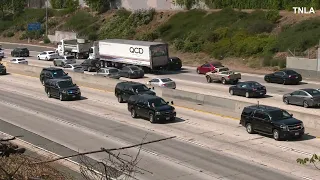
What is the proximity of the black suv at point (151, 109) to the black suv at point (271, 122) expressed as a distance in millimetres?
4451

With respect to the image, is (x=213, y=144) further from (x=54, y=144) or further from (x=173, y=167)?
(x=54, y=144)

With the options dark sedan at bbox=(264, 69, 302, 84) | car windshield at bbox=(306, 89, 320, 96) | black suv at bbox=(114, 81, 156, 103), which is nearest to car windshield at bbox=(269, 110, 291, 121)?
car windshield at bbox=(306, 89, 320, 96)

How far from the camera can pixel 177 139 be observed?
27.9 meters

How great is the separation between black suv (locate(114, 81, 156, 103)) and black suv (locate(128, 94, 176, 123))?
3.96 metres

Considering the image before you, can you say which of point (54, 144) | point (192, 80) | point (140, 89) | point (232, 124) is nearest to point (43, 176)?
point (54, 144)

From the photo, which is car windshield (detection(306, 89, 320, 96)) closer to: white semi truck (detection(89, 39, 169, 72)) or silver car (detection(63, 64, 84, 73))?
white semi truck (detection(89, 39, 169, 72))

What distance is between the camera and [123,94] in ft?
129

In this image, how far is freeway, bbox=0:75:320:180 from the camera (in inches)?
868

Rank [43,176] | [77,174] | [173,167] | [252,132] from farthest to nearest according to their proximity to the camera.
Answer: [252,132] → [173,167] → [77,174] → [43,176]

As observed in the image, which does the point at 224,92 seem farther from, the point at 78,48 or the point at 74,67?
the point at 78,48

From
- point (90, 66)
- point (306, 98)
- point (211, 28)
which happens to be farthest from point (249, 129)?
point (211, 28)

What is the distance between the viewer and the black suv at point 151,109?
31828mm

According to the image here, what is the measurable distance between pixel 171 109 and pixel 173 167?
9.93 m

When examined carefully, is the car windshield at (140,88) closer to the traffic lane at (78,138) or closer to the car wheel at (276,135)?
the traffic lane at (78,138)
